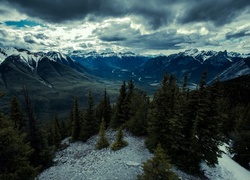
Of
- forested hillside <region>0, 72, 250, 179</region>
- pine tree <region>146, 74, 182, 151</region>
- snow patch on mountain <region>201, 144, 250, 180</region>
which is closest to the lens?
forested hillside <region>0, 72, 250, 179</region>

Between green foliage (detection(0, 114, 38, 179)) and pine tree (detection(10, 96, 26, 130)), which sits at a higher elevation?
green foliage (detection(0, 114, 38, 179))

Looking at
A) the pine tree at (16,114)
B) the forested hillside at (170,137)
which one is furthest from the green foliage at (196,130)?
the pine tree at (16,114)

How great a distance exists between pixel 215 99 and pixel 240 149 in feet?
64.2

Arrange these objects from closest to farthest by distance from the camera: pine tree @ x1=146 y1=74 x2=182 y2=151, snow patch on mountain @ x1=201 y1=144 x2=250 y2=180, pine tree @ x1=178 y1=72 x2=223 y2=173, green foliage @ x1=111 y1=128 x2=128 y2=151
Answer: pine tree @ x1=178 y1=72 x2=223 y2=173 < snow patch on mountain @ x1=201 y1=144 x2=250 y2=180 < pine tree @ x1=146 y1=74 x2=182 y2=151 < green foliage @ x1=111 y1=128 x2=128 y2=151

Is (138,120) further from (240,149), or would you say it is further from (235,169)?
(240,149)

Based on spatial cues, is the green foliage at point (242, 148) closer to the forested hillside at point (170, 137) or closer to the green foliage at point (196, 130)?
the forested hillside at point (170, 137)

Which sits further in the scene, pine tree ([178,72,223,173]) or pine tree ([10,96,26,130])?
pine tree ([10,96,26,130])

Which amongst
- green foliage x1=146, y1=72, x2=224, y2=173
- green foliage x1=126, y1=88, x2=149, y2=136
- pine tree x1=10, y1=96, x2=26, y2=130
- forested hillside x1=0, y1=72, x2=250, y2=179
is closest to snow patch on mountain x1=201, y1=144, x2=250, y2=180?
forested hillside x1=0, y1=72, x2=250, y2=179

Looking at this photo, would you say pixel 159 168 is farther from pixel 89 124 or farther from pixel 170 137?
pixel 89 124

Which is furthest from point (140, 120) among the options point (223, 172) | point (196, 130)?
point (223, 172)

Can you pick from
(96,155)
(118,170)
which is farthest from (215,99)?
(96,155)

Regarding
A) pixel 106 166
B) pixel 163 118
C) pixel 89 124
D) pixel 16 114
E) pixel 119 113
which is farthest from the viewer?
pixel 119 113

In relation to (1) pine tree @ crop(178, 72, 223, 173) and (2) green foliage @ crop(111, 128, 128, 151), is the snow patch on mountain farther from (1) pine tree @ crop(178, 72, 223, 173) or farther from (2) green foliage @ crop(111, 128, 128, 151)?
(2) green foliage @ crop(111, 128, 128, 151)

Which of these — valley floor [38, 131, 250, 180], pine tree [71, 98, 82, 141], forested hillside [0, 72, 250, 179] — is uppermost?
forested hillside [0, 72, 250, 179]
